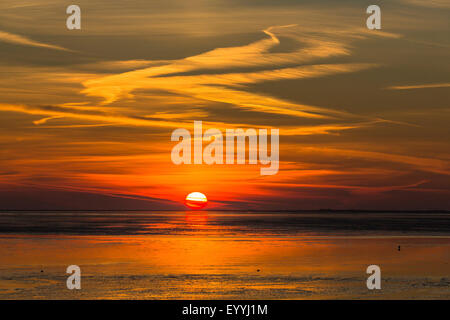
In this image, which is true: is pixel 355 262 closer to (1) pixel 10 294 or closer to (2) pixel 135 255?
(2) pixel 135 255

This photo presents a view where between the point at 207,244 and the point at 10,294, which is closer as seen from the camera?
the point at 10,294

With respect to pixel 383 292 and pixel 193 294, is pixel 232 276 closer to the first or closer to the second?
pixel 193 294

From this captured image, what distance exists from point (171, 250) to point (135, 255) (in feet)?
18.0

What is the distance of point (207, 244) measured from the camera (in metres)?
59.3

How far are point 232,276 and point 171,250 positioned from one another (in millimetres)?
17499

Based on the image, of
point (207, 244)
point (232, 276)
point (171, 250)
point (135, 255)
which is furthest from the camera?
point (207, 244)
